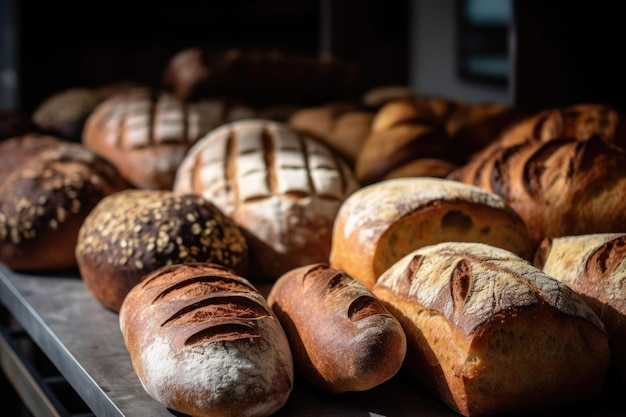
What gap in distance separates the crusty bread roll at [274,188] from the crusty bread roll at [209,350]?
0.50 m

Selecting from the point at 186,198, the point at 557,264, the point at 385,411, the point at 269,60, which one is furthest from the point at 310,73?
the point at 385,411

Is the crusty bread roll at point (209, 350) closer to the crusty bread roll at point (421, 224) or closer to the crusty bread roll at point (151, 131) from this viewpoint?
the crusty bread roll at point (421, 224)

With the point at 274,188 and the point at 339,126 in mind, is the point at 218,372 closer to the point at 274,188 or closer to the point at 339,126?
the point at 274,188

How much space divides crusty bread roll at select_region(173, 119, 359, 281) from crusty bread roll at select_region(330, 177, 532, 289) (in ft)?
0.73

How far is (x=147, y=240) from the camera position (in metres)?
1.70

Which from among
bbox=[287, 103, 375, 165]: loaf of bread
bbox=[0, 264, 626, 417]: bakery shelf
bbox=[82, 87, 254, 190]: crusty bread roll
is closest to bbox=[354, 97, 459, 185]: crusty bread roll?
bbox=[287, 103, 375, 165]: loaf of bread

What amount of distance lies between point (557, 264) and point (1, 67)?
3273 mm

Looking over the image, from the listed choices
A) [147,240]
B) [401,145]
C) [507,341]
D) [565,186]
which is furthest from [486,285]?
[401,145]

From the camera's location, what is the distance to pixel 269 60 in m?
2.88

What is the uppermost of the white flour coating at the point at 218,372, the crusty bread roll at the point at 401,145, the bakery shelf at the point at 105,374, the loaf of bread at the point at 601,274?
the crusty bread roll at the point at 401,145

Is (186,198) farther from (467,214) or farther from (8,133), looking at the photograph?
(8,133)

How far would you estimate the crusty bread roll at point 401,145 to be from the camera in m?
2.17

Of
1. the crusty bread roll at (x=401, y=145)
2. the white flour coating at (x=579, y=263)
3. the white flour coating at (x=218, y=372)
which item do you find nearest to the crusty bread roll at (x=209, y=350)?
the white flour coating at (x=218, y=372)

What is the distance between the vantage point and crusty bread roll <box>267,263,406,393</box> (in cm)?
120
